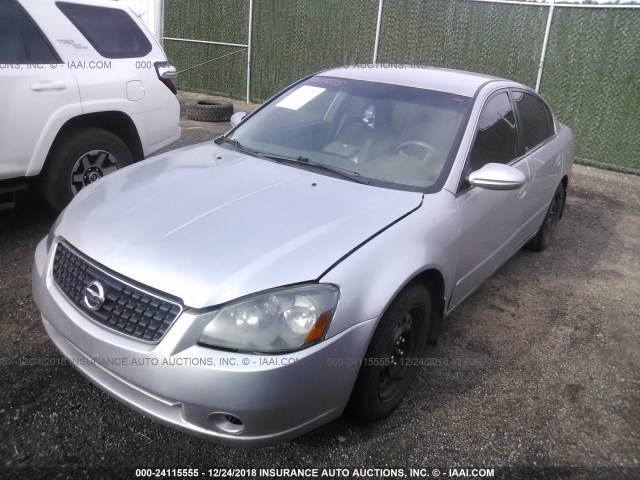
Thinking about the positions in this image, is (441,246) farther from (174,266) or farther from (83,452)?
(83,452)

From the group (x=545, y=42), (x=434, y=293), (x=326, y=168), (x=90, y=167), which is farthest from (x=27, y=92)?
(x=545, y=42)

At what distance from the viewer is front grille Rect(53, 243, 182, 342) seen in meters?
2.08

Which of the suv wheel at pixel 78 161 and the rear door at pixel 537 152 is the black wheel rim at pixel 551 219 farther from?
the suv wheel at pixel 78 161

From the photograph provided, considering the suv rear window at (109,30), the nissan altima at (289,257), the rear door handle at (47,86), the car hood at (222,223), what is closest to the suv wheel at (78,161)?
the rear door handle at (47,86)

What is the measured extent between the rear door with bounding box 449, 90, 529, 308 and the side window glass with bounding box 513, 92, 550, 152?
224 mm

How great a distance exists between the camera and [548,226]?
17.1ft

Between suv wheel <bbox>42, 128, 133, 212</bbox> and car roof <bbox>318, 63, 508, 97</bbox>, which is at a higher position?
car roof <bbox>318, 63, 508, 97</bbox>

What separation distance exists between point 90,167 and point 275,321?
3369 millimetres

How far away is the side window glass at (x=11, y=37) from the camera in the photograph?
13.6ft

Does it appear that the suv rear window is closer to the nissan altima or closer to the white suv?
the white suv

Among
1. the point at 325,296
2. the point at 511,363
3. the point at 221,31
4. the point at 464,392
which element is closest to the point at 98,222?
the point at 325,296

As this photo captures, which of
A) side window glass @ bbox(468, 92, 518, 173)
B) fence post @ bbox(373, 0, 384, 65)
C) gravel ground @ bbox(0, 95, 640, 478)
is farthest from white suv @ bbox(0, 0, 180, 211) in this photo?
fence post @ bbox(373, 0, 384, 65)

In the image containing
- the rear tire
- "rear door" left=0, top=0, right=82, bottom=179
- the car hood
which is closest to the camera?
the car hood

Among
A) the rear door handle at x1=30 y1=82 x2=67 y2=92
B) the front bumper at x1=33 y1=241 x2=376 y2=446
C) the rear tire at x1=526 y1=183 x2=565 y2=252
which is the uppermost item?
the rear door handle at x1=30 y1=82 x2=67 y2=92
